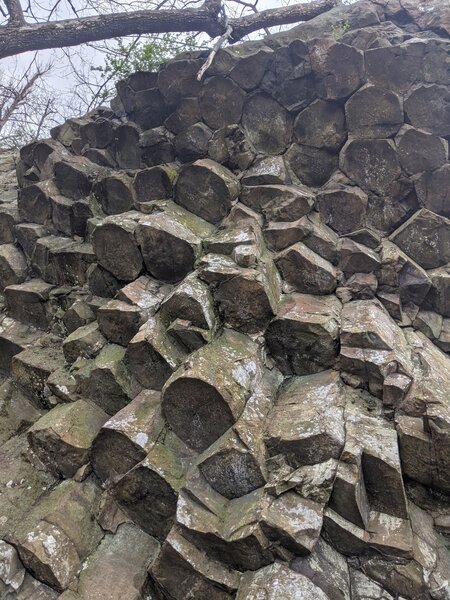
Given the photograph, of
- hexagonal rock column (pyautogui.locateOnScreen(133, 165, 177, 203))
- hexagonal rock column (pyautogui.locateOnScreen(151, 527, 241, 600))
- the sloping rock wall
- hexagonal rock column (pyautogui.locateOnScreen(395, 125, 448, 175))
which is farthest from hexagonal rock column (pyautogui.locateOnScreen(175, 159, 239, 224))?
hexagonal rock column (pyautogui.locateOnScreen(151, 527, 241, 600))

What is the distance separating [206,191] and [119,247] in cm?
162

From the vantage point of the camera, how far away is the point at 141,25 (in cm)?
869

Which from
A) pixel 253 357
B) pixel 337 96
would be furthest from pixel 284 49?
pixel 253 357

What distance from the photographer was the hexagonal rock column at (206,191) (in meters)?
6.36

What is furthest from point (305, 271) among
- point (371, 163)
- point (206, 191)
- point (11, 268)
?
point (11, 268)

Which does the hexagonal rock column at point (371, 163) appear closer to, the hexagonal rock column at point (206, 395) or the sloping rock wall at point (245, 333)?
the sloping rock wall at point (245, 333)

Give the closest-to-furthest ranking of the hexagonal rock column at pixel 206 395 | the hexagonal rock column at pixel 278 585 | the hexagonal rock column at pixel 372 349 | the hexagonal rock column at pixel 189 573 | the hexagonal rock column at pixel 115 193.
→ the hexagonal rock column at pixel 278 585, the hexagonal rock column at pixel 189 573, the hexagonal rock column at pixel 206 395, the hexagonal rock column at pixel 372 349, the hexagonal rock column at pixel 115 193

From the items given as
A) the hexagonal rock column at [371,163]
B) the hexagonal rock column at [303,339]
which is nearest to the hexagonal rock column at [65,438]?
the hexagonal rock column at [303,339]

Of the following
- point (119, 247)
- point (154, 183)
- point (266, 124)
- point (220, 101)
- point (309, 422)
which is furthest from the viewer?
point (220, 101)

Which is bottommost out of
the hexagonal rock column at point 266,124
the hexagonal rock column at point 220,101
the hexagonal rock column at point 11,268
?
the hexagonal rock column at point 11,268

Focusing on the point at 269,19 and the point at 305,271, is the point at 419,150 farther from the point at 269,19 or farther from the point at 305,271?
the point at 269,19

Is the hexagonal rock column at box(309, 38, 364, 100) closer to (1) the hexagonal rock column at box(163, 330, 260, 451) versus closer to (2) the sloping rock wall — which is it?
(2) the sloping rock wall

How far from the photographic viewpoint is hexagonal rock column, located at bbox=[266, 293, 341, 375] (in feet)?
15.4

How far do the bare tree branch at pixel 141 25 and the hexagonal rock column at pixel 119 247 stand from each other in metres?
5.17
